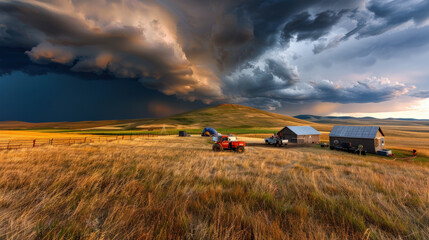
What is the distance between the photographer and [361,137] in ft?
92.8

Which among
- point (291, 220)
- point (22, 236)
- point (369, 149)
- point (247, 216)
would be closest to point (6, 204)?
point (22, 236)

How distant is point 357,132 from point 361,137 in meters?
1.89

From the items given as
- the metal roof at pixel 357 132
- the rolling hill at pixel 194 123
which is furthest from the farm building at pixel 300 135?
the rolling hill at pixel 194 123

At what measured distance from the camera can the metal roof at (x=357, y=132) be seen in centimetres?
2791

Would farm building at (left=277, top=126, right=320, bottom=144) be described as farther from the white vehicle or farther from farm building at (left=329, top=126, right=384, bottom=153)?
the white vehicle

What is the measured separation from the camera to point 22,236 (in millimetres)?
2184

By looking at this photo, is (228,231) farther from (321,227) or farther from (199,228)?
(321,227)

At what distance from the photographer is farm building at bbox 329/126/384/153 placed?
27.2 meters

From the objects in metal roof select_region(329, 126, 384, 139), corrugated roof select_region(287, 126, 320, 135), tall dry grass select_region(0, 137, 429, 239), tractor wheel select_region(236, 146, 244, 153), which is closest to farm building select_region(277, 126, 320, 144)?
corrugated roof select_region(287, 126, 320, 135)

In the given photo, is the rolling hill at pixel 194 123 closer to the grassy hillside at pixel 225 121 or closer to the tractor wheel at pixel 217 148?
the grassy hillside at pixel 225 121

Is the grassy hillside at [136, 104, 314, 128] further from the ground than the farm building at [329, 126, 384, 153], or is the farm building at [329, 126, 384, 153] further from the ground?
the grassy hillside at [136, 104, 314, 128]

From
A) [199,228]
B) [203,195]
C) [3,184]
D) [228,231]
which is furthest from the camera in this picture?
[3,184]

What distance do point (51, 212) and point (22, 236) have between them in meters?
0.82

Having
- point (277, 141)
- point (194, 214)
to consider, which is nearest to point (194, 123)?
point (277, 141)
